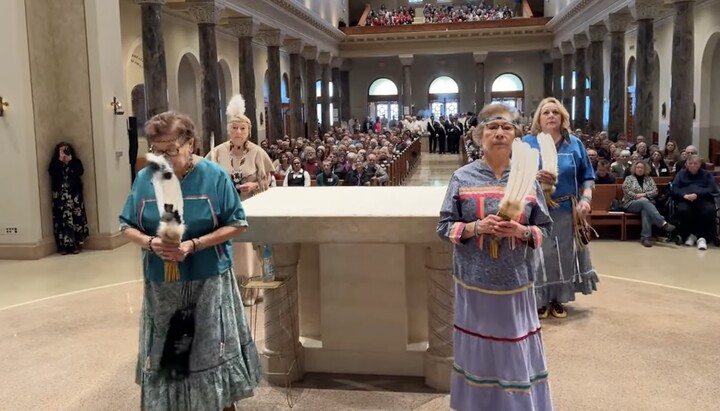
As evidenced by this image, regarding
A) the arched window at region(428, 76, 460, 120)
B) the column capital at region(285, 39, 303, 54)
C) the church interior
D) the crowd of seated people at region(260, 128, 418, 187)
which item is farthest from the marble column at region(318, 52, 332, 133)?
the crowd of seated people at region(260, 128, 418, 187)

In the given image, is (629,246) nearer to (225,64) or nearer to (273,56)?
A: (273,56)

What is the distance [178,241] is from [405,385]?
7.09 feet

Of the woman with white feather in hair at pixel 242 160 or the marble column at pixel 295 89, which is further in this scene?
the marble column at pixel 295 89

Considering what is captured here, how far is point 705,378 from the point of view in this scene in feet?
15.3

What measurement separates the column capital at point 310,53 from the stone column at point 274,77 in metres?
5.95

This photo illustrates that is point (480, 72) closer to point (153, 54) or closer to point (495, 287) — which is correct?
point (153, 54)

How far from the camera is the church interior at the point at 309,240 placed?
437 centimetres

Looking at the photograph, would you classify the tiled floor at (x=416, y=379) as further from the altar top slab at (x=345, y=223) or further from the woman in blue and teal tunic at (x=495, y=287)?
the altar top slab at (x=345, y=223)

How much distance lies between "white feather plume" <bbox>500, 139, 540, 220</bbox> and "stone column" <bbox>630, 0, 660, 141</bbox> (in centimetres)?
1508

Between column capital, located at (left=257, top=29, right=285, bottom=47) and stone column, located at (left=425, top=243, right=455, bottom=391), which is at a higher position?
column capital, located at (left=257, top=29, right=285, bottom=47)

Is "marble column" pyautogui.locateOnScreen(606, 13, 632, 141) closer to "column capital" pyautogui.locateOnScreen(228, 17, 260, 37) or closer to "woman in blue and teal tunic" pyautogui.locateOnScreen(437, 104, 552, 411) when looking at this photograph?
"column capital" pyautogui.locateOnScreen(228, 17, 260, 37)

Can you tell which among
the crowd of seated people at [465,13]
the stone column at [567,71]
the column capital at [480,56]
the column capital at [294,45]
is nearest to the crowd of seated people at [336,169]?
the column capital at [294,45]

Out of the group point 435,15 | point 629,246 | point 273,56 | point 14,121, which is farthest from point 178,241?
point 435,15

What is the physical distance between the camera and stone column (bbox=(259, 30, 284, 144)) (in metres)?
22.3
